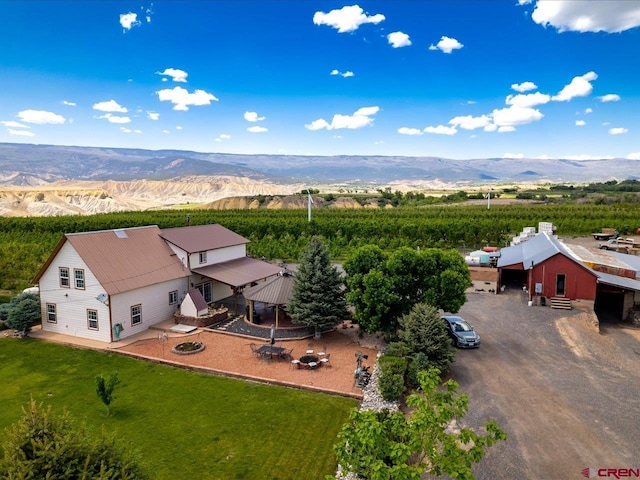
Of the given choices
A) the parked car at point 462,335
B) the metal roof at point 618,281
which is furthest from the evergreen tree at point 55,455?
the metal roof at point 618,281

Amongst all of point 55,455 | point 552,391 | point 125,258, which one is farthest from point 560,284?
point 55,455

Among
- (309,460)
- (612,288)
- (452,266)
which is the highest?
(452,266)

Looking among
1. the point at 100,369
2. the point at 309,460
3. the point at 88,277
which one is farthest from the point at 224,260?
the point at 309,460

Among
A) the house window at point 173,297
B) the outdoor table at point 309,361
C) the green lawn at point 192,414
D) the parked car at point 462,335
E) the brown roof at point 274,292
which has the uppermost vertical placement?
the brown roof at point 274,292

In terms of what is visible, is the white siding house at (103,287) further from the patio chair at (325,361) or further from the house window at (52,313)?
the patio chair at (325,361)

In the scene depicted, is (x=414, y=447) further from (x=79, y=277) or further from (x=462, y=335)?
(x=79, y=277)

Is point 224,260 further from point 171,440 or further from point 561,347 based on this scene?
point 561,347
